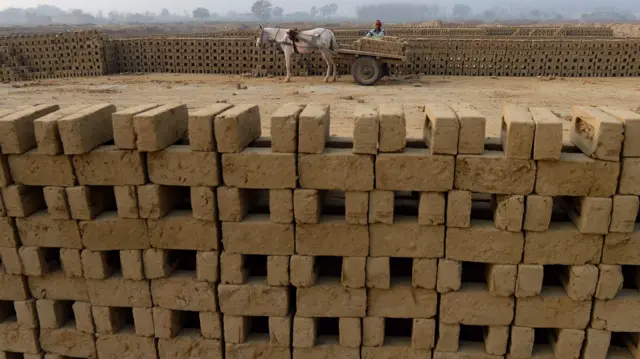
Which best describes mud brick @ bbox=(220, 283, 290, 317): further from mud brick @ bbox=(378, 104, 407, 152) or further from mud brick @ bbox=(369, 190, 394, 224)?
mud brick @ bbox=(378, 104, 407, 152)

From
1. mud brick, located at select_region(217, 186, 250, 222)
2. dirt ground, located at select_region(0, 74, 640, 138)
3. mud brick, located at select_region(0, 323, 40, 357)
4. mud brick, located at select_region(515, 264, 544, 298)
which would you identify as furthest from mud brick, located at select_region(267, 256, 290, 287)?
dirt ground, located at select_region(0, 74, 640, 138)

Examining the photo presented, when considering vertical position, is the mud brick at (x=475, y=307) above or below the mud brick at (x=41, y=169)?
below

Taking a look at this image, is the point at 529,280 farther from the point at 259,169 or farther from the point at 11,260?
the point at 11,260

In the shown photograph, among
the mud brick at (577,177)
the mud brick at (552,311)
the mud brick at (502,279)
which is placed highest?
the mud brick at (577,177)

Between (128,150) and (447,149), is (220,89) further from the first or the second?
(447,149)

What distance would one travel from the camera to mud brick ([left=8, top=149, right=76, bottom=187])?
3928 millimetres

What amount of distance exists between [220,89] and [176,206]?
858 cm

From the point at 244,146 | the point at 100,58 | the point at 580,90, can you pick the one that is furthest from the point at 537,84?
the point at 100,58

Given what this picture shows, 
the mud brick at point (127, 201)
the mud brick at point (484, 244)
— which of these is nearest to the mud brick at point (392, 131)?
the mud brick at point (484, 244)

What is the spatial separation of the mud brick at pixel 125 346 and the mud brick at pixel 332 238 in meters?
1.76

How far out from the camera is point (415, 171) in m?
3.67

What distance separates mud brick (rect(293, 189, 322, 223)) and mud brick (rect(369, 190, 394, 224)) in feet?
1.40

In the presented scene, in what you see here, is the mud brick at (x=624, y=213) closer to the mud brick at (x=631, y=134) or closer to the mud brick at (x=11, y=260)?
the mud brick at (x=631, y=134)

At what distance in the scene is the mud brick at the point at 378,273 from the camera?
157 inches
